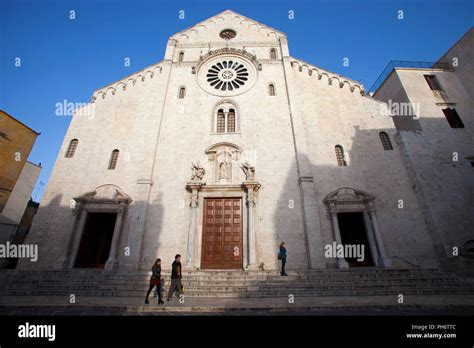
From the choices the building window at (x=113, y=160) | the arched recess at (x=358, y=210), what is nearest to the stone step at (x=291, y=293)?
the arched recess at (x=358, y=210)

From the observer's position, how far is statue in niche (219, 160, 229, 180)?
14.1 m

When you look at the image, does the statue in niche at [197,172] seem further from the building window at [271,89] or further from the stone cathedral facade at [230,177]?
the building window at [271,89]

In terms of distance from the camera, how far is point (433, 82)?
16.9 metres

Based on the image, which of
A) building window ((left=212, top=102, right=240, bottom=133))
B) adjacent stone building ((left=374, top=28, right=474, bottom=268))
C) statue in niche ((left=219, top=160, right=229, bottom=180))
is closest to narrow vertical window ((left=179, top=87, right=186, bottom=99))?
building window ((left=212, top=102, right=240, bottom=133))

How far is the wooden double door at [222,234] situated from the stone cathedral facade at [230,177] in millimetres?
57

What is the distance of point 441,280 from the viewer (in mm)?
9172

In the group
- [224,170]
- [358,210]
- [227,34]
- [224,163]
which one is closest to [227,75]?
[227,34]

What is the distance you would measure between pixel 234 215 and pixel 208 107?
8280mm

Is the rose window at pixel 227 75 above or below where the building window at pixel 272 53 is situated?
below


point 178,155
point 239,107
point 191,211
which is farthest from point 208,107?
point 191,211

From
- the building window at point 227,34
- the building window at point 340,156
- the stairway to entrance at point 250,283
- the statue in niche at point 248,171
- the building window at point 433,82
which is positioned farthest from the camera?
the building window at point 227,34

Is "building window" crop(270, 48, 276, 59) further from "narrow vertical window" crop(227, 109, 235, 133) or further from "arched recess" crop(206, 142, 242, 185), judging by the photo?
"arched recess" crop(206, 142, 242, 185)

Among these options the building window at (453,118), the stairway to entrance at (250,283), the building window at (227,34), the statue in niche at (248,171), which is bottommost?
the stairway to entrance at (250,283)

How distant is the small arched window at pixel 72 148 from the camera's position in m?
15.3
